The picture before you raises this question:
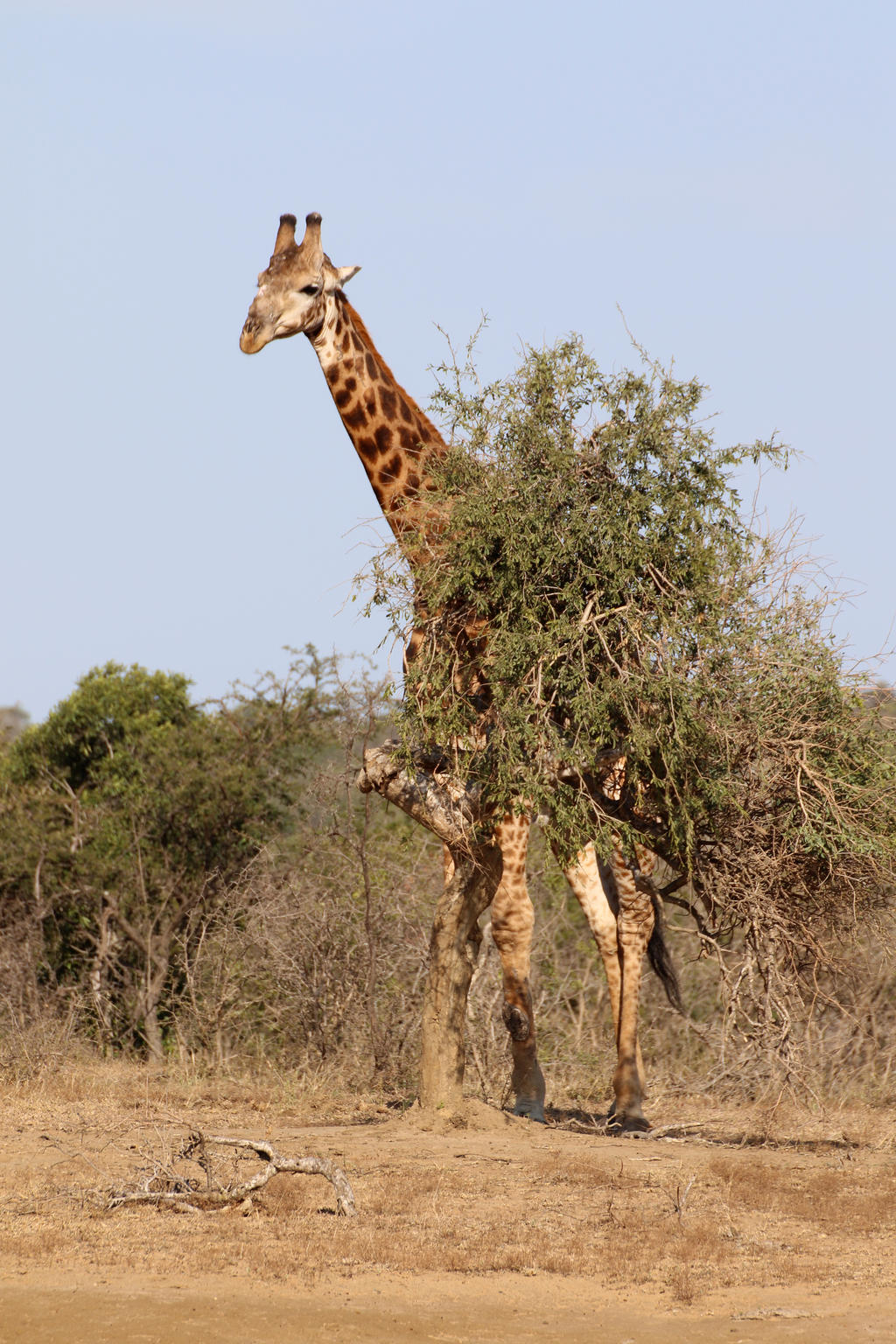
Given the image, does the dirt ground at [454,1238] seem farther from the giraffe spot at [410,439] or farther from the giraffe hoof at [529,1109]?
the giraffe spot at [410,439]

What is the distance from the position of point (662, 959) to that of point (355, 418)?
4.55 m

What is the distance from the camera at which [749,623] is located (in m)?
7.72

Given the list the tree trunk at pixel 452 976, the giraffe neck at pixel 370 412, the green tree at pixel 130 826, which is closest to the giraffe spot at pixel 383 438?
the giraffe neck at pixel 370 412

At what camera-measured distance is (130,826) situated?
43.6 feet

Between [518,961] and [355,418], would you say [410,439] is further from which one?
[518,961]

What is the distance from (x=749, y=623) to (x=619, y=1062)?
11.9ft

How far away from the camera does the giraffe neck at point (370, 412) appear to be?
8.95 meters

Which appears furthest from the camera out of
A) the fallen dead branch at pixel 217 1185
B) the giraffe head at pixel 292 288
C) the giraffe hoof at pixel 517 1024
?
the giraffe hoof at pixel 517 1024

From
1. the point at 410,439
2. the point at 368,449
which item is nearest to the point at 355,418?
the point at 368,449

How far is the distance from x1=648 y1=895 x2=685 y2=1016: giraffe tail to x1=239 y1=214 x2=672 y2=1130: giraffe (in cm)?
14

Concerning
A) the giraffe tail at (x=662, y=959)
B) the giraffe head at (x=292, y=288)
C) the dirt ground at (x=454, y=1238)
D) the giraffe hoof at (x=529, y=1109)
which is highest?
the giraffe head at (x=292, y=288)

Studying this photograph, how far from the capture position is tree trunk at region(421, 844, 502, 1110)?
28.2 feet

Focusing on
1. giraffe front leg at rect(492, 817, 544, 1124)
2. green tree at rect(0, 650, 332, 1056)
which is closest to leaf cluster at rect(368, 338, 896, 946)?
giraffe front leg at rect(492, 817, 544, 1124)

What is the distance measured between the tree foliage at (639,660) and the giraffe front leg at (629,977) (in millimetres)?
2123
